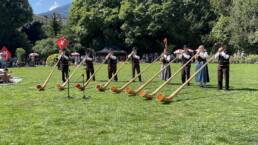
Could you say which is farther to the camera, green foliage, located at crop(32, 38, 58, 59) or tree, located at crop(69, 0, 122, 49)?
tree, located at crop(69, 0, 122, 49)

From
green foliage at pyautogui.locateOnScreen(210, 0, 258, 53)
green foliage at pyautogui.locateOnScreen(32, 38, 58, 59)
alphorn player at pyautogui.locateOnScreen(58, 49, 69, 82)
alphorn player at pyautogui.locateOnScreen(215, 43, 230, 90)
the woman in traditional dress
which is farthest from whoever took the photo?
green foliage at pyautogui.locateOnScreen(32, 38, 58, 59)

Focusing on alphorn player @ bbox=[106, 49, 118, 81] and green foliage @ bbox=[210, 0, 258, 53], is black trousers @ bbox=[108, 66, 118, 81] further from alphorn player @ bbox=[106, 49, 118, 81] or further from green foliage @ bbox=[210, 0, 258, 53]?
green foliage @ bbox=[210, 0, 258, 53]

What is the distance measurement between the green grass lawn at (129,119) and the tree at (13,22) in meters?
67.3

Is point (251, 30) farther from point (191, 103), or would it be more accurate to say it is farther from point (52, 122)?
point (52, 122)

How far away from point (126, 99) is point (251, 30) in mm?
62725

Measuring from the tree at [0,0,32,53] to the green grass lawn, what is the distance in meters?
67.3

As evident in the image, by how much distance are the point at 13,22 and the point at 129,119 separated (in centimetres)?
7865

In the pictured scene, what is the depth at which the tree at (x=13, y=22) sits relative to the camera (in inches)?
3477

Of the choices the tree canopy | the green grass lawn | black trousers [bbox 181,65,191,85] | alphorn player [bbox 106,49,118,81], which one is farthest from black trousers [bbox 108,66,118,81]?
the tree canopy

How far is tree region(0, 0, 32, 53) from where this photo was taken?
8831 cm

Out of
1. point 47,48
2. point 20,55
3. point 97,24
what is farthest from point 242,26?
point 20,55

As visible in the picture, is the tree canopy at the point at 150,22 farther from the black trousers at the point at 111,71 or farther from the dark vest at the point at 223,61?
the dark vest at the point at 223,61

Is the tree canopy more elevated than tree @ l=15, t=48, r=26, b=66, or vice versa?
the tree canopy

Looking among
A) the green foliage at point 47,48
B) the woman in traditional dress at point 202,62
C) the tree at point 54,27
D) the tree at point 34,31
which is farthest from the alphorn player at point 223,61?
the tree at point 34,31
